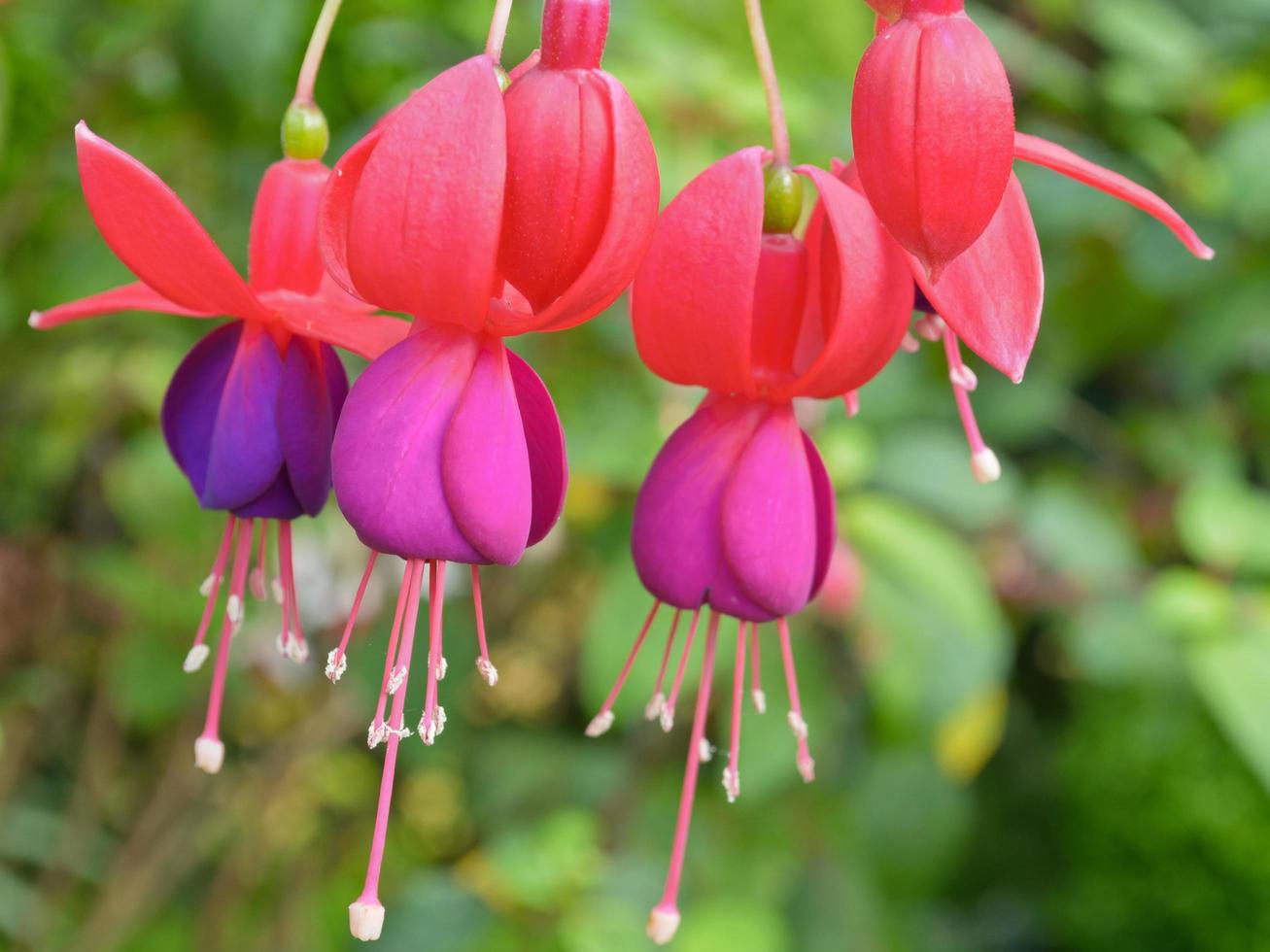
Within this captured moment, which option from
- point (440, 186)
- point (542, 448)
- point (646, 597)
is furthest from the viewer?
point (646, 597)

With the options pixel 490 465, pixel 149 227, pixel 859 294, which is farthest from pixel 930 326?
pixel 149 227

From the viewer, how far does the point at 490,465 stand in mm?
512

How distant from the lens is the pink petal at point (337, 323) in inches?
22.6

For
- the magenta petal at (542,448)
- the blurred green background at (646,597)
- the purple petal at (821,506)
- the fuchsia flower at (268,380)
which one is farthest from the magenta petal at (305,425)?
the blurred green background at (646,597)

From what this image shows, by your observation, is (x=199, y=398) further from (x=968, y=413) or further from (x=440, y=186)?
(x=968, y=413)

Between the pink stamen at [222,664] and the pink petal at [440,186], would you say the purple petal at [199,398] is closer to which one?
the pink stamen at [222,664]

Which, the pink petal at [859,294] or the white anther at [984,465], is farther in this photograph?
the white anther at [984,465]

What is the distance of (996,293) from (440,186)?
221 millimetres

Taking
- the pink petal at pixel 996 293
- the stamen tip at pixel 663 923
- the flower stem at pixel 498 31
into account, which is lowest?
the stamen tip at pixel 663 923

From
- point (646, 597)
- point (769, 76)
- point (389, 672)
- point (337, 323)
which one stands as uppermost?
point (769, 76)

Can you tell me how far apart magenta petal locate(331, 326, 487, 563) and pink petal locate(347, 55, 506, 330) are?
55 mm

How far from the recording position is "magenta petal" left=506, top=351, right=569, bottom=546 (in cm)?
56

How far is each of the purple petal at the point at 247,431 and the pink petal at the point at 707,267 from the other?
18 cm

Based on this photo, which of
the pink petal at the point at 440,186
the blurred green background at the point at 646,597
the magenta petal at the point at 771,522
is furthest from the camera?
the blurred green background at the point at 646,597
